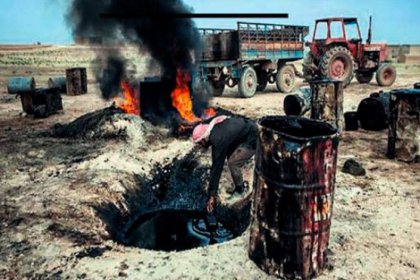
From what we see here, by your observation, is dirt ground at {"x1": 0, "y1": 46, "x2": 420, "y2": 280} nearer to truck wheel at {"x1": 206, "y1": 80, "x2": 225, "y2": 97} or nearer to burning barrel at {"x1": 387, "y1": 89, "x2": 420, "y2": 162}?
burning barrel at {"x1": 387, "y1": 89, "x2": 420, "y2": 162}

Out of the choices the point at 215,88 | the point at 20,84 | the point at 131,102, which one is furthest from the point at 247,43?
the point at 20,84

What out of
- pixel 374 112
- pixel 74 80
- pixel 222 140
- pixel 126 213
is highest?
pixel 74 80

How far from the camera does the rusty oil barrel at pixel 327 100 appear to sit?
8.06m

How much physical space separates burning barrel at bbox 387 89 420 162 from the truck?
7.57 m

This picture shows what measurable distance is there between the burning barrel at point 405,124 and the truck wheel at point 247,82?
776 centimetres

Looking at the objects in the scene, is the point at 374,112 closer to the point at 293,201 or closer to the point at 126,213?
the point at 126,213

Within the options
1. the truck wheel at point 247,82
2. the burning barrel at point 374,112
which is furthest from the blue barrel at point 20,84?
the burning barrel at point 374,112

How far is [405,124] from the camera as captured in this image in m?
6.45

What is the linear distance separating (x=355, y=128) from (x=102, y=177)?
6344 mm

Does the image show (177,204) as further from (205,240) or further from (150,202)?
(205,240)

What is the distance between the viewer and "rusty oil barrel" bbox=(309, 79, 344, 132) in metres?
8.06

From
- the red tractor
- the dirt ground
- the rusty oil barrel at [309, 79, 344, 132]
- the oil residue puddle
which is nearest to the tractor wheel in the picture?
the red tractor

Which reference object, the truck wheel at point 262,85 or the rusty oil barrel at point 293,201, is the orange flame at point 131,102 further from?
the truck wheel at point 262,85

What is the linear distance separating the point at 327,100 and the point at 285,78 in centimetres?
770
